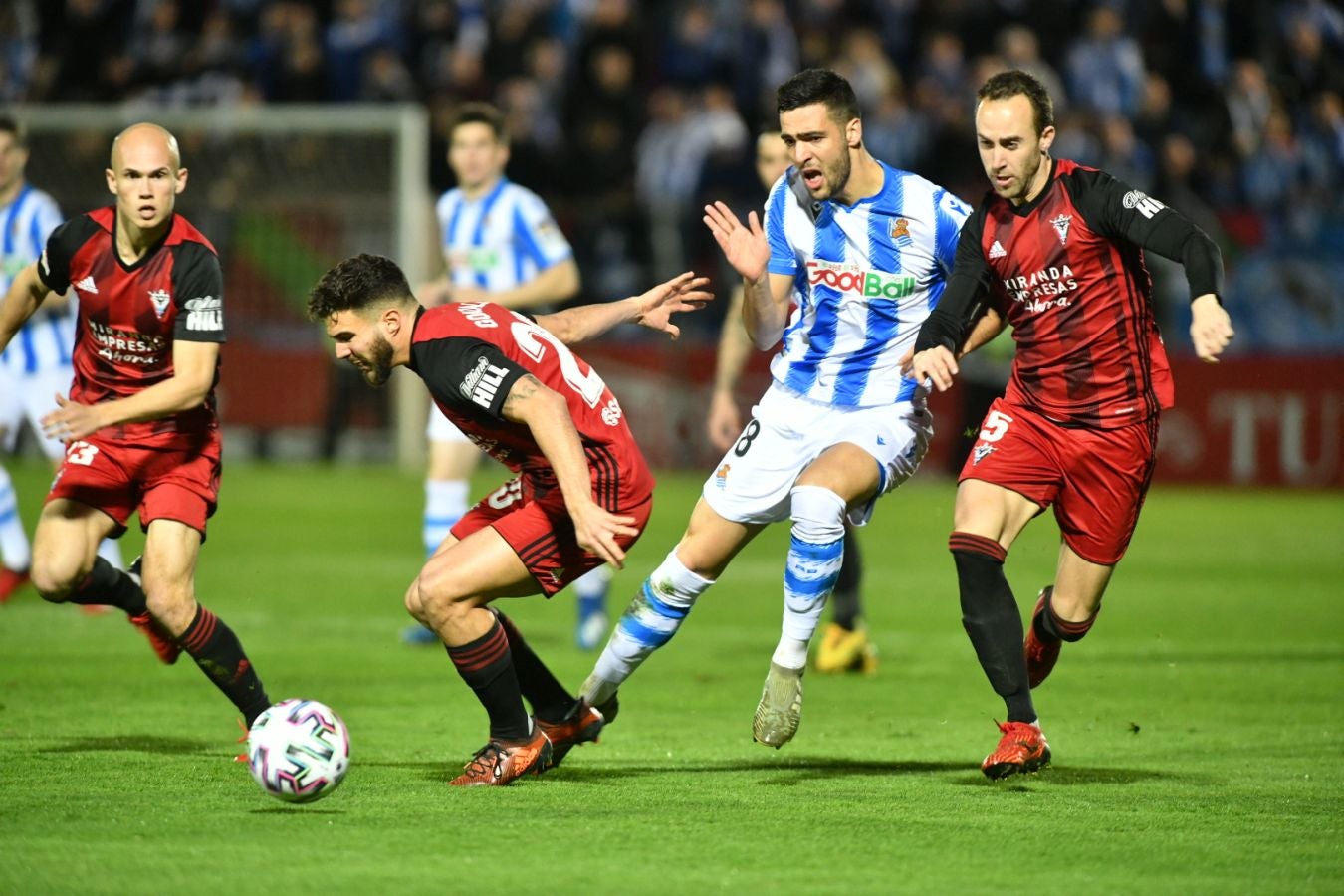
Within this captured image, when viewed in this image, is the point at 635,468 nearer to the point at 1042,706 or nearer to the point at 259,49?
the point at 1042,706

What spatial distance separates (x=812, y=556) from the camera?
6719 mm

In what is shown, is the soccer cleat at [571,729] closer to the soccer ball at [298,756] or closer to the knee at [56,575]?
the soccer ball at [298,756]

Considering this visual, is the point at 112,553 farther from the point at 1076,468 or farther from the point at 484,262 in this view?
the point at 1076,468

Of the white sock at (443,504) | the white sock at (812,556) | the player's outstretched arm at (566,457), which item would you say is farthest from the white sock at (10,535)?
the player's outstretched arm at (566,457)

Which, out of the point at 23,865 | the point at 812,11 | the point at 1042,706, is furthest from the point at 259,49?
the point at 23,865

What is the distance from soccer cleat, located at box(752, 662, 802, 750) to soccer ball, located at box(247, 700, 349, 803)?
4.89 feet

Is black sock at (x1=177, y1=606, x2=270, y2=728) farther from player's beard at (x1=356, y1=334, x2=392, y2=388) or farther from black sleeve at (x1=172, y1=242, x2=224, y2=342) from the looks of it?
player's beard at (x1=356, y1=334, x2=392, y2=388)

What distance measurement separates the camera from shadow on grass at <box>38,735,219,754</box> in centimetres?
686

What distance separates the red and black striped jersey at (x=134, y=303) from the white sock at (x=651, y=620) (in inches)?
70.2

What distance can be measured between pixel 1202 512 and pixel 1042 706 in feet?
32.1

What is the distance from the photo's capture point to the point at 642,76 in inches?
830

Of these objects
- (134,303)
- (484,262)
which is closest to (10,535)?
(484,262)

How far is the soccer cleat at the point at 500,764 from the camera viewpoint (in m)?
6.23

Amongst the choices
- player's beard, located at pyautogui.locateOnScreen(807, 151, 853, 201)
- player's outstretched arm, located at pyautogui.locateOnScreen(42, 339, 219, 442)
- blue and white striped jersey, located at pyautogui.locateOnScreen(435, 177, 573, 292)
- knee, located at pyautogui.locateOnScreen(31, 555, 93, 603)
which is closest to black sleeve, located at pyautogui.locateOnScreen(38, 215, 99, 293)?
player's outstretched arm, located at pyautogui.locateOnScreen(42, 339, 219, 442)
